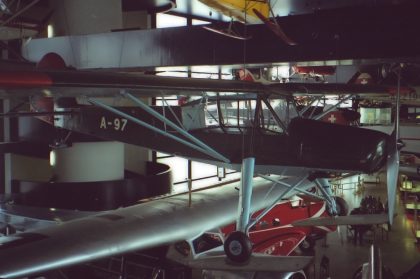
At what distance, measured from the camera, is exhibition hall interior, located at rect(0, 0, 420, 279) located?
443cm

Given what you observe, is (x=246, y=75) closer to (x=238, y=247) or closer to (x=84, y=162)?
(x=84, y=162)

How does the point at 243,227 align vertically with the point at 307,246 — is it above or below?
above

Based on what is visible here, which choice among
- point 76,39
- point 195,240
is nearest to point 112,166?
point 76,39

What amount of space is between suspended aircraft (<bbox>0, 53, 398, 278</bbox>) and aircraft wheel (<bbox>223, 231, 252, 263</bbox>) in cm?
1

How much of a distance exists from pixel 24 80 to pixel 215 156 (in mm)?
2670

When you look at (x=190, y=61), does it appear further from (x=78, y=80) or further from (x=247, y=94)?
(x=78, y=80)

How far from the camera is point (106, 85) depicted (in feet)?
12.1

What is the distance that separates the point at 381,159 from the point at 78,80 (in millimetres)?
2983

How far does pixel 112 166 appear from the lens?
8438 mm

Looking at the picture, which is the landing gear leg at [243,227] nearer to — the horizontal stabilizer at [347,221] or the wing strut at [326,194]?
the horizontal stabilizer at [347,221]

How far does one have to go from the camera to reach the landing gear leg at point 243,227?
444 cm

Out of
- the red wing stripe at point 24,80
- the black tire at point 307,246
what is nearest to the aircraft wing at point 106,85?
the red wing stripe at point 24,80

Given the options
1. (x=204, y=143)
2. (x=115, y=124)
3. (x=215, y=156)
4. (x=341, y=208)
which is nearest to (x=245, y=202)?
(x=215, y=156)

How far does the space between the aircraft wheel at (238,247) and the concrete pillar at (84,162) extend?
4414 mm
